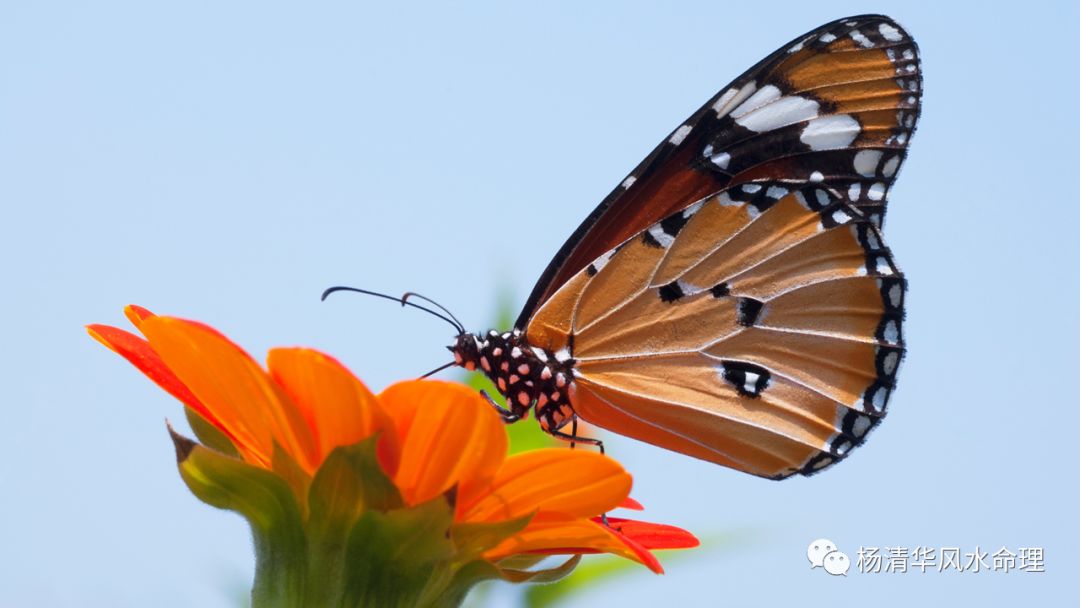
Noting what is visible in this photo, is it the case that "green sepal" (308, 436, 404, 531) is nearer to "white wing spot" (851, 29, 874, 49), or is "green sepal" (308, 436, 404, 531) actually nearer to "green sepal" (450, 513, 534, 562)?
"green sepal" (450, 513, 534, 562)

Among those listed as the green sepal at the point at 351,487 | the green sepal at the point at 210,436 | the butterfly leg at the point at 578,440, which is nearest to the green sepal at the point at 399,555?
the green sepal at the point at 351,487

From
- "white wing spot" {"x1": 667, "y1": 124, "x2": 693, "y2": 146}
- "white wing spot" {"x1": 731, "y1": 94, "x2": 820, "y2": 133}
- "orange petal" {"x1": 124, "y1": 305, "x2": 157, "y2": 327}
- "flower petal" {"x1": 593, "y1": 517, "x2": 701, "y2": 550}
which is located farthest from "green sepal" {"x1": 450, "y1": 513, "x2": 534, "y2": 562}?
"white wing spot" {"x1": 731, "y1": 94, "x2": 820, "y2": 133}

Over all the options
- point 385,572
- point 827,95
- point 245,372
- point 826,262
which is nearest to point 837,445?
point 826,262

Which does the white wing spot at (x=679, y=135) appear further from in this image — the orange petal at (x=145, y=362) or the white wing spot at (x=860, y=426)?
the orange petal at (x=145, y=362)

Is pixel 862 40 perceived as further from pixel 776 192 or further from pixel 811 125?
pixel 776 192

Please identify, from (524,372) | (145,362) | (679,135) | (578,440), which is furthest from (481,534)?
(679,135)

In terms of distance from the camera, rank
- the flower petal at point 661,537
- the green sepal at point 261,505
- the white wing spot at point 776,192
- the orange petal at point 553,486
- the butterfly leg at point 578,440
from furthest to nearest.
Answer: the white wing spot at point 776,192 < the butterfly leg at point 578,440 < the flower petal at point 661,537 < the green sepal at point 261,505 < the orange petal at point 553,486
